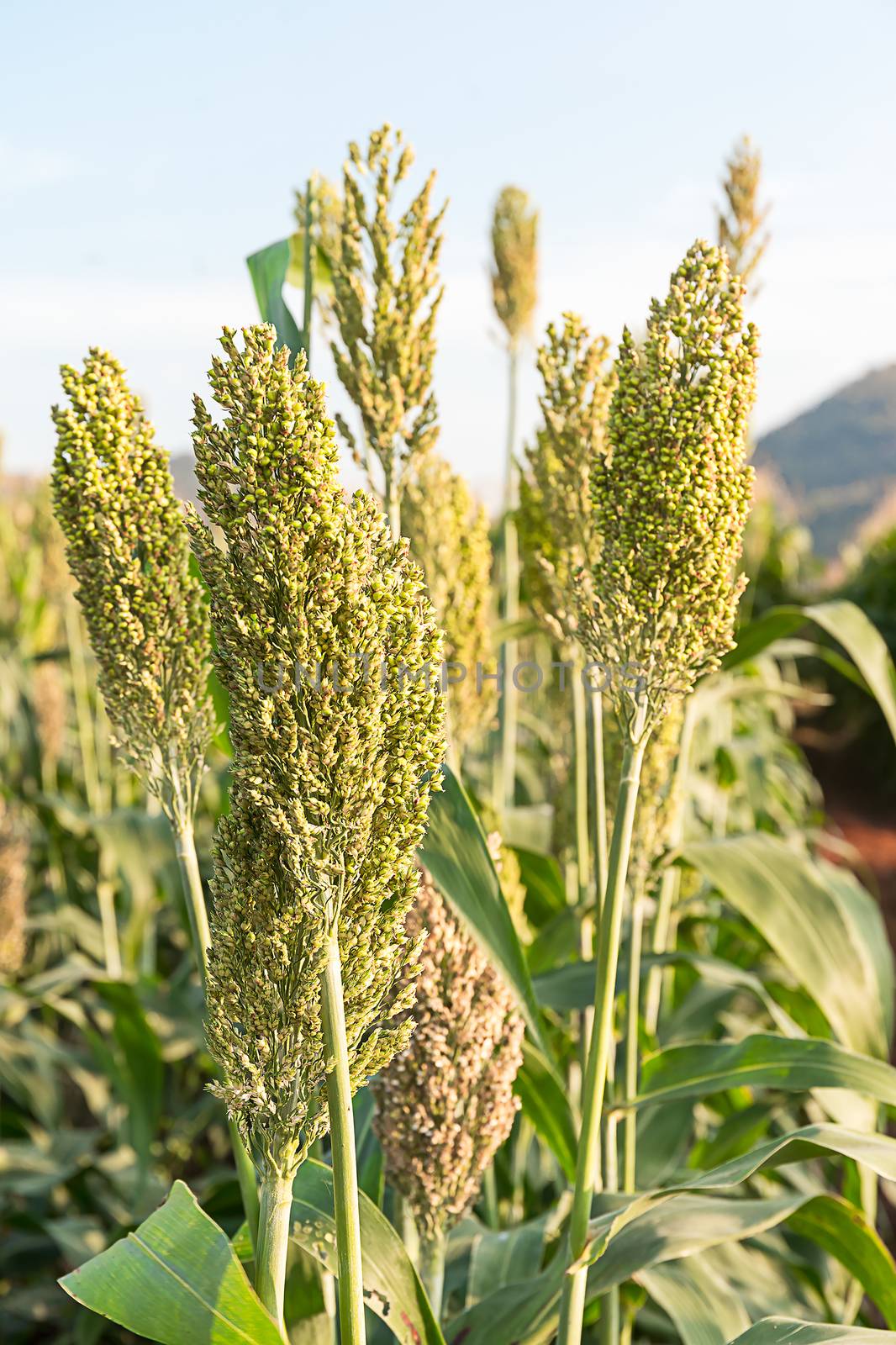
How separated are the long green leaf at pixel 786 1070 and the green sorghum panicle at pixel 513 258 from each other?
5.64 feet

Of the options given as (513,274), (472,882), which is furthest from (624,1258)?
(513,274)

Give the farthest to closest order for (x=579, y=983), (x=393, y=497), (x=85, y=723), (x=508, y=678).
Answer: (x=85, y=723), (x=508, y=678), (x=579, y=983), (x=393, y=497)

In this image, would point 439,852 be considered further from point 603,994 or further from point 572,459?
point 572,459

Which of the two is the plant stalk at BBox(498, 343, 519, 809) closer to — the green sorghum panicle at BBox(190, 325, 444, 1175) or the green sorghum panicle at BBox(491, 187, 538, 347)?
the green sorghum panicle at BBox(491, 187, 538, 347)

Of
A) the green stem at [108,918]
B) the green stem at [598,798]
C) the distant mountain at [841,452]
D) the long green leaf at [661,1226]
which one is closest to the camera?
the long green leaf at [661,1226]

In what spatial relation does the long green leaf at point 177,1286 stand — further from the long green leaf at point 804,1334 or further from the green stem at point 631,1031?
the green stem at point 631,1031

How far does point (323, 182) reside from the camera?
167 cm

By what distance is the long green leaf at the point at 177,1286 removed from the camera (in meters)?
0.87

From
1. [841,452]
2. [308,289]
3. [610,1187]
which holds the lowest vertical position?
[610,1187]

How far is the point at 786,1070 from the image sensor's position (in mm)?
1350

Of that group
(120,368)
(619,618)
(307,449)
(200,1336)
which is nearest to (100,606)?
(120,368)

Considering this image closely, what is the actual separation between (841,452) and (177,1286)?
2285 inches

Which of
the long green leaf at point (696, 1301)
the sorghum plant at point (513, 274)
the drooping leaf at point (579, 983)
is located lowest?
the long green leaf at point (696, 1301)

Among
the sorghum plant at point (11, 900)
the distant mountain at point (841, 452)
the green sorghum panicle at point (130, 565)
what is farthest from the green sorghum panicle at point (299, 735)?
the distant mountain at point (841, 452)
